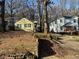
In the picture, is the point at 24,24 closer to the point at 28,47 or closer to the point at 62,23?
the point at 62,23

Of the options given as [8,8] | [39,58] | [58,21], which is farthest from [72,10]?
[39,58]

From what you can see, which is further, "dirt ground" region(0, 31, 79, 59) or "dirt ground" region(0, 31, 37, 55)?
"dirt ground" region(0, 31, 79, 59)

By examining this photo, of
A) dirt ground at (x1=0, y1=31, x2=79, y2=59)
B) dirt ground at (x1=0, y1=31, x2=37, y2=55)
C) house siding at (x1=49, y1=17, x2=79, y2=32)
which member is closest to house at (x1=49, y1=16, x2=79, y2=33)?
house siding at (x1=49, y1=17, x2=79, y2=32)

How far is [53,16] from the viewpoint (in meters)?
114

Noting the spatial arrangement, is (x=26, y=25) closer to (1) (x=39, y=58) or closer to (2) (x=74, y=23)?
(2) (x=74, y=23)

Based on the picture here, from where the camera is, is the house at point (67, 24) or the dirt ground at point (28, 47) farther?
the house at point (67, 24)

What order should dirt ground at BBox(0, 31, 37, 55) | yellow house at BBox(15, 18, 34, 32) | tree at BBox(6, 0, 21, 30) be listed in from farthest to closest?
1. yellow house at BBox(15, 18, 34, 32)
2. tree at BBox(6, 0, 21, 30)
3. dirt ground at BBox(0, 31, 37, 55)

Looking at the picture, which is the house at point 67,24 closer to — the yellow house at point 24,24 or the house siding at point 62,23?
the house siding at point 62,23

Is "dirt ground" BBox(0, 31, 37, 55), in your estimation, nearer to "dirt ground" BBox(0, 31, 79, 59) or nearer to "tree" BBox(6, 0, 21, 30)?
"dirt ground" BBox(0, 31, 79, 59)

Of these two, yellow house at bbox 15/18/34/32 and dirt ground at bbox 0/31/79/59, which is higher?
yellow house at bbox 15/18/34/32

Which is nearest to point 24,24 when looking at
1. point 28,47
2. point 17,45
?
point 17,45

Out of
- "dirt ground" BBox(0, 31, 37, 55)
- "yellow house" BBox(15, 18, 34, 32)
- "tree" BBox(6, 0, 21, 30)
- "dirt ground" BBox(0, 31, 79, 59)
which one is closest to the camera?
"dirt ground" BBox(0, 31, 37, 55)

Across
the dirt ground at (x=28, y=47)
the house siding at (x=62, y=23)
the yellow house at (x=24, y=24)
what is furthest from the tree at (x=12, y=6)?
the dirt ground at (x=28, y=47)

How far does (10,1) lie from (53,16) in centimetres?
4284
